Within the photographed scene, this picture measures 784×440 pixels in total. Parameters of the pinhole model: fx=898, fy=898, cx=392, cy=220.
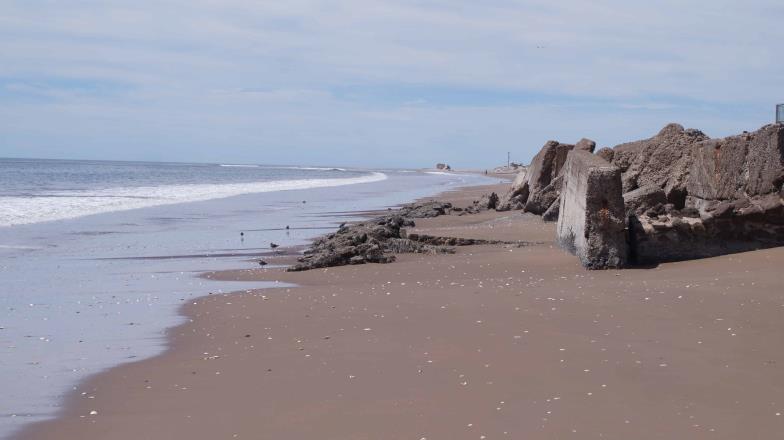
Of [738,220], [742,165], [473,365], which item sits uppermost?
[742,165]

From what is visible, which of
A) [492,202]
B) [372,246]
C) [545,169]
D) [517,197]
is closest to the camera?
[372,246]

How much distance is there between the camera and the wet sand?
4926 millimetres

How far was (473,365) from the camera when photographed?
6.10 metres

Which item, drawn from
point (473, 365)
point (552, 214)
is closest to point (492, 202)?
point (552, 214)

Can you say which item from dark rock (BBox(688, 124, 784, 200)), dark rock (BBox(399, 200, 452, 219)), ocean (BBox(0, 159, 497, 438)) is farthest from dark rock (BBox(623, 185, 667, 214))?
dark rock (BBox(399, 200, 452, 219))

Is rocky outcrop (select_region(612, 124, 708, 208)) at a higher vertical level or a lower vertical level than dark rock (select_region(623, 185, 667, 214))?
higher

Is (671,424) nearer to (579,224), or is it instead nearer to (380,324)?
(380,324)

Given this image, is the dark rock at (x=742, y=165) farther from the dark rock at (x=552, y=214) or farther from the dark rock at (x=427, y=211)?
the dark rock at (x=427, y=211)

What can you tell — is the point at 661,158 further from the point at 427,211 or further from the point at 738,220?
the point at 427,211

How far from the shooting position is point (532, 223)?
1708 centimetres

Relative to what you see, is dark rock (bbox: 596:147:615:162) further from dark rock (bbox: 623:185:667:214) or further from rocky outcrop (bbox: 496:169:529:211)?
rocky outcrop (bbox: 496:169:529:211)

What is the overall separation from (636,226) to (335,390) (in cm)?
572

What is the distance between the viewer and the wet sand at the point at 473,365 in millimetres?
4926

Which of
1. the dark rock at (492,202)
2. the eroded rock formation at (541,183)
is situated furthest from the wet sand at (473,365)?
the dark rock at (492,202)
